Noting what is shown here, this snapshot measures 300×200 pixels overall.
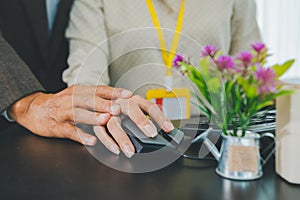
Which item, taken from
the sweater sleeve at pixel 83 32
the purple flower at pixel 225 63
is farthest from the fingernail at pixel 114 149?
the sweater sleeve at pixel 83 32

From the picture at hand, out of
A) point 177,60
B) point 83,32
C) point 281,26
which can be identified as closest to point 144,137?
point 177,60

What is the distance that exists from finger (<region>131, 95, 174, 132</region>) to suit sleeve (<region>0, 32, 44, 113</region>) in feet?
0.99

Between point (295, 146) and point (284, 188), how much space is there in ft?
0.19

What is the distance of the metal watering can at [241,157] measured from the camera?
0.60m

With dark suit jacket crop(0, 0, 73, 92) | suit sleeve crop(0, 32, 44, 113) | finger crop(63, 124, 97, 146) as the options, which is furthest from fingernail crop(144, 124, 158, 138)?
dark suit jacket crop(0, 0, 73, 92)

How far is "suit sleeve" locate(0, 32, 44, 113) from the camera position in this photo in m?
0.90

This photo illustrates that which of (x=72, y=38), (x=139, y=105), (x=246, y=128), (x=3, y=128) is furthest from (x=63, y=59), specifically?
(x=246, y=128)

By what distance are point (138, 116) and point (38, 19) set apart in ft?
2.32

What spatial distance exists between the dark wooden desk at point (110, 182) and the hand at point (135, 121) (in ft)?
0.16

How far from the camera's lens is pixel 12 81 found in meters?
0.91

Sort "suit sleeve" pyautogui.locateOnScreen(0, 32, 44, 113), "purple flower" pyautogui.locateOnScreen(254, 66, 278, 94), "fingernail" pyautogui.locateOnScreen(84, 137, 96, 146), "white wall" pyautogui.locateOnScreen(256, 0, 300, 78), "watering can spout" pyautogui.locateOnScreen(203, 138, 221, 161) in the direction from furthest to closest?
"white wall" pyautogui.locateOnScreen(256, 0, 300, 78) → "suit sleeve" pyautogui.locateOnScreen(0, 32, 44, 113) → "fingernail" pyautogui.locateOnScreen(84, 137, 96, 146) → "watering can spout" pyautogui.locateOnScreen(203, 138, 221, 161) → "purple flower" pyautogui.locateOnScreen(254, 66, 278, 94)

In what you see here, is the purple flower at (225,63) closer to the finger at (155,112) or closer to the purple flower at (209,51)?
the purple flower at (209,51)

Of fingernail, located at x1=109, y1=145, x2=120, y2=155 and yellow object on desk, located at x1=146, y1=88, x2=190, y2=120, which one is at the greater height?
yellow object on desk, located at x1=146, y1=88, x2=190, y2=120

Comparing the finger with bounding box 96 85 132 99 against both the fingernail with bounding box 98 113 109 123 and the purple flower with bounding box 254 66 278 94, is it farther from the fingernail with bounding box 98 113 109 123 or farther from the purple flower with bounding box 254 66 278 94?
the purple flower with bounding box 254 66 278 94
